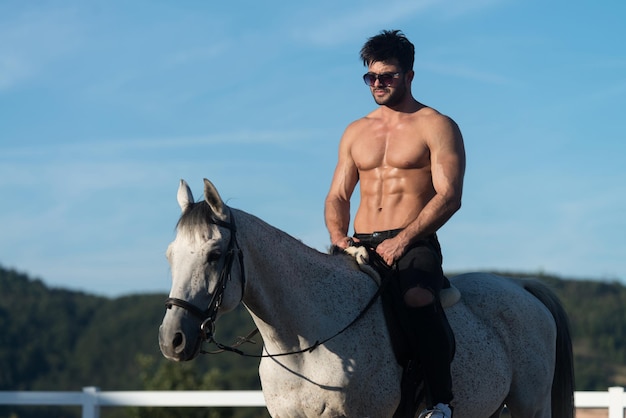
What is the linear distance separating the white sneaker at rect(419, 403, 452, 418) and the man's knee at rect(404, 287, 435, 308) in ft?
1.84

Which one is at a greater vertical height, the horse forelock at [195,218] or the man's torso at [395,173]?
the man's torso at [395,173]

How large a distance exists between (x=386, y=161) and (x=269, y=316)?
125 centimetres

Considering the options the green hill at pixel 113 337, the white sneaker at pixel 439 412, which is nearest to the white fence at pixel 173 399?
the white sneaker at pixel 439 412

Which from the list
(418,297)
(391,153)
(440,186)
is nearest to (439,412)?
(418,297)

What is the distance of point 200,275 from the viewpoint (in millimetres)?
4543

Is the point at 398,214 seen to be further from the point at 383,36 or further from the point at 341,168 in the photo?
the point at 383,36

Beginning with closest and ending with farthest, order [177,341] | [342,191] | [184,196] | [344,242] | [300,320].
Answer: [177,341] < [184,196] < [300,320] < [344,242] < [342,191]

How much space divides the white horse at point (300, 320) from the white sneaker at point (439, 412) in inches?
8.2

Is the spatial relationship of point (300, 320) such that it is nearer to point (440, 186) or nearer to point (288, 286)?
point (288, 286)

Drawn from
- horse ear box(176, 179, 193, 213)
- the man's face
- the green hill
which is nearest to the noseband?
horse ear box(176, 179, 193, 213)

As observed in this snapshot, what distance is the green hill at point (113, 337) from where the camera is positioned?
51125 mm

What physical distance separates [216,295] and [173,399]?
4.87 metres

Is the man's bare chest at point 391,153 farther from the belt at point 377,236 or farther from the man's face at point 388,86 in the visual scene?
the belt at point 377,236

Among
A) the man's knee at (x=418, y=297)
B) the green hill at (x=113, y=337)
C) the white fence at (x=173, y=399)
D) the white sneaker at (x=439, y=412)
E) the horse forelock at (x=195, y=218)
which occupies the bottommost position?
the green hill at (x=113, y=337)
